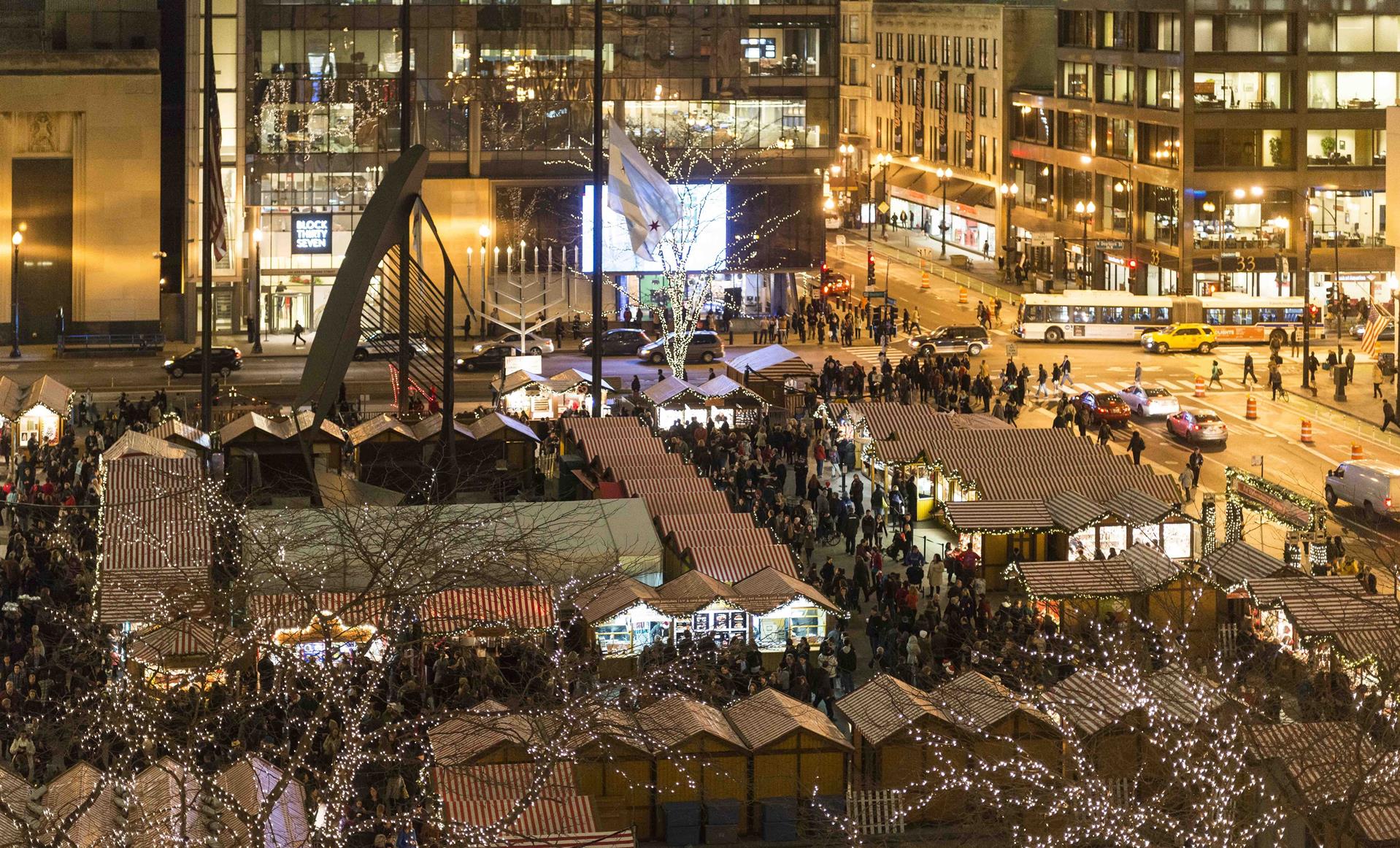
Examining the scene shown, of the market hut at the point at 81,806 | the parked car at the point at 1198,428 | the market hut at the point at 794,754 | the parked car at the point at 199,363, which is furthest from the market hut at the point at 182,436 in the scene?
the parked car at the point at 1198,428

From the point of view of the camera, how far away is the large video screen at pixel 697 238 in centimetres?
8781

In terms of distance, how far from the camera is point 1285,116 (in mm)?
95875

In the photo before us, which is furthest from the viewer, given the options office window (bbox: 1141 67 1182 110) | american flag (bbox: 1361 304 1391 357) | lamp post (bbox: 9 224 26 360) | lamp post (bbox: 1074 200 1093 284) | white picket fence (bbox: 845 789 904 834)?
lamp post (bbox: 1074 200 1093 284)

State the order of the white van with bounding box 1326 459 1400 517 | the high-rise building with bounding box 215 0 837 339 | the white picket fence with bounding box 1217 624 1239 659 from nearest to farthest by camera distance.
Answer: the white picket fence with bounding box 1217 624 1239 659, the white van with bounding box 1326 459 1400 517, the high-rise building with bounding box 215 0 837 339

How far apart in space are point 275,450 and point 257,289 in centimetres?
3219

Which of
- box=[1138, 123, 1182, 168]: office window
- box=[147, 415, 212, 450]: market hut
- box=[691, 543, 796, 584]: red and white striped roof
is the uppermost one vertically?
box=[1138, 123, 1182, 168]: office window

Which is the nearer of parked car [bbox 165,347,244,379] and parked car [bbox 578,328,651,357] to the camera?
parked car [bbox 165,347,244,379]

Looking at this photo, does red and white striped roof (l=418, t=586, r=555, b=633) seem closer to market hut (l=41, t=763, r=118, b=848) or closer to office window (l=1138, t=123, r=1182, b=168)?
market hut (l=41, t=763, r=118, b=848)

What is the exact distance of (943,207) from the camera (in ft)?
388

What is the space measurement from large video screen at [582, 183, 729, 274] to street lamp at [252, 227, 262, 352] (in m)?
12.7

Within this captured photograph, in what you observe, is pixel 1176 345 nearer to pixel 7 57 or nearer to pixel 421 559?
pixel 7 57

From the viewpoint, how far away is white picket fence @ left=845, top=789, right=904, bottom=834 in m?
30.4

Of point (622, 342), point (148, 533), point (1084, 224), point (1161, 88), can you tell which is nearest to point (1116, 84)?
point (1161, 88)

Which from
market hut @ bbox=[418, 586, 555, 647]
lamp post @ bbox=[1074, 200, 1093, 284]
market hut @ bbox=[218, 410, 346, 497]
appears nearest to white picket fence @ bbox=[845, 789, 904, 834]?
market hut @ bbox=[418, 586, 555, 647]
